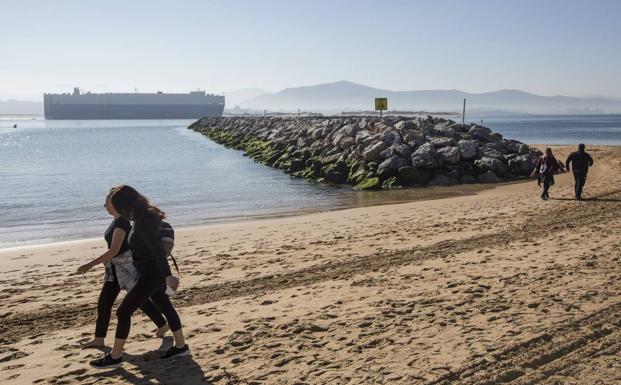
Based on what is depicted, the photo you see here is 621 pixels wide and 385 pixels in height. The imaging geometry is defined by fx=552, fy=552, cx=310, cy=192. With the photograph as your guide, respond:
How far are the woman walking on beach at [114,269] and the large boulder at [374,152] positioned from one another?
20.0 metres

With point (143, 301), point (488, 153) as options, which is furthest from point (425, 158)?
point (143, 301)

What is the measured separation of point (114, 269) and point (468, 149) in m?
21.2

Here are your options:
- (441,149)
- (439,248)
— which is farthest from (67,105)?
(439,248)

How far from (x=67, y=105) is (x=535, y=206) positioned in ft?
644

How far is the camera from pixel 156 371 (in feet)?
17.1

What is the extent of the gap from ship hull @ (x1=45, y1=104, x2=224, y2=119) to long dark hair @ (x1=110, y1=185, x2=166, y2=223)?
18514cm

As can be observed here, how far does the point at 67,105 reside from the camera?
615 feet

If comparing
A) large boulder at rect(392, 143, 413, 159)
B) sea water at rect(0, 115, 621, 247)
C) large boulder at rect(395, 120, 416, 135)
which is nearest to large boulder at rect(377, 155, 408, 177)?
large boulder at rect(392, 143, 413, 159)

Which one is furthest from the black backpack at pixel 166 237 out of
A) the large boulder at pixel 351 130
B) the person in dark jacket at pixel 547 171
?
the large boulder at pixel 351 130

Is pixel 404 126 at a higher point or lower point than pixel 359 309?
higher

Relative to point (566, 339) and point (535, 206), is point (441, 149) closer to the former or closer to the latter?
point (535, 206)

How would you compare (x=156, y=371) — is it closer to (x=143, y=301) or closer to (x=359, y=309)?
(x=143, y=301)

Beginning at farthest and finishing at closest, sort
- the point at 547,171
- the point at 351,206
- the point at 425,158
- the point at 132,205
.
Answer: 1. the point at 425,158
2. the point at 351,206
3. the point at 547,171
4. the point at 132,205

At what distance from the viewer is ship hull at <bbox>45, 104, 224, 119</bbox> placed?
186625 millimetres
